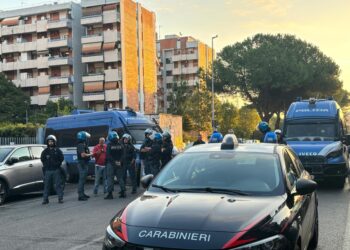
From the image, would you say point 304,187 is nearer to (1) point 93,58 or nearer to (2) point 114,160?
(2) point 114,160

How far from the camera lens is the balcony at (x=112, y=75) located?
65938 mm

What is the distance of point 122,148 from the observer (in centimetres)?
1288

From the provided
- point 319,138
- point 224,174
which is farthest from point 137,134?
point 224,174

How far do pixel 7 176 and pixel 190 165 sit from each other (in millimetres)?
8571

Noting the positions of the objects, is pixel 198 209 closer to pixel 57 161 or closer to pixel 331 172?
pixel 57 161

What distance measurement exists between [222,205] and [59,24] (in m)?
67.2

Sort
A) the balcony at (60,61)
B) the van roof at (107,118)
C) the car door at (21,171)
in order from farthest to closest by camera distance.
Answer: the balcony at (60,61), the van roof at (107,118), the car door at (21,171)

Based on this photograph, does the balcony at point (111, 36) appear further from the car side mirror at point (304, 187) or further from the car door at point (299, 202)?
the car side mirror at point (304, 187)

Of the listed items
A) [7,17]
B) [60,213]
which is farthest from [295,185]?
[7,17]

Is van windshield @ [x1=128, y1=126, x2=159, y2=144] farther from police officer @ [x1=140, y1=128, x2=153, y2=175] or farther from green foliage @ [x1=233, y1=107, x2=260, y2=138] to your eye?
green foliage @ [x1=233, y1=107, x2=260, y2=138]

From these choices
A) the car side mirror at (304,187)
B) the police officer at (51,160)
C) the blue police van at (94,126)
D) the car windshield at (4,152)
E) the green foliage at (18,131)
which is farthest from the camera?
the green foliage at (18,131)

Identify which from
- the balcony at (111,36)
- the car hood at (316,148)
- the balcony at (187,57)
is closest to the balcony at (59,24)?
the balcony at (111,36)

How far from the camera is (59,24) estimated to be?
67.5 metres

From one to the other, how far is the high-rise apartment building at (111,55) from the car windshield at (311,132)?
53.0 meters
